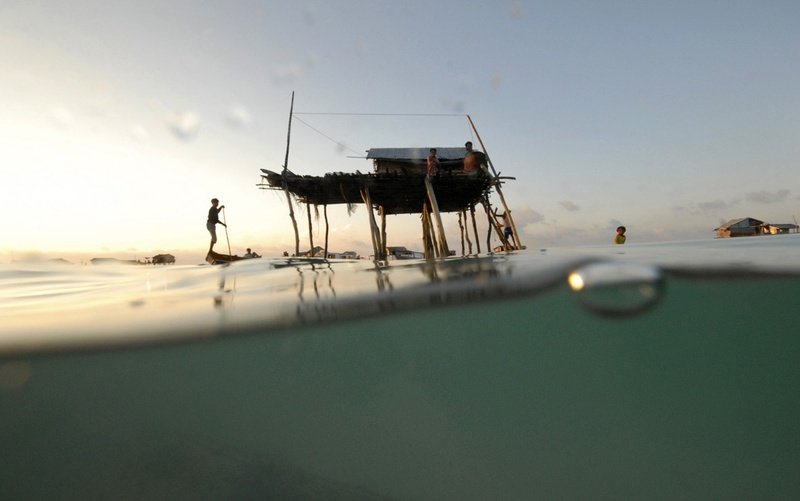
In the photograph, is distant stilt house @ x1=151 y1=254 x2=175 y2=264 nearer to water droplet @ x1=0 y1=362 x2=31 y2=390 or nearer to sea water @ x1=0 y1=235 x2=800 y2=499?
sea water @ x1=0 y1=235 x2=800 y2=499

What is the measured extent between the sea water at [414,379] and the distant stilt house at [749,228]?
32368mm

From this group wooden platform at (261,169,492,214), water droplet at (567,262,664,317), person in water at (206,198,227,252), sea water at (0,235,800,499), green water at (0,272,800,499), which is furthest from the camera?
wooden platform at (261,169,492,214)

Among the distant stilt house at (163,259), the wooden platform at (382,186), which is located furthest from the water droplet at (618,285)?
the distant stilt house at (163,259)

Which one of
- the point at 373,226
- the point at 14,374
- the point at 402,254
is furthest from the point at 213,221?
the point at 402,254

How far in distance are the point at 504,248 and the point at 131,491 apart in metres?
16.0

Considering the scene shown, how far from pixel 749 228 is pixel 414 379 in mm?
39706

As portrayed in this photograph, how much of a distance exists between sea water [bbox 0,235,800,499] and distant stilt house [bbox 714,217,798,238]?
1274 inches

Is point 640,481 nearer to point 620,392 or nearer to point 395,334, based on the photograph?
point 620,392

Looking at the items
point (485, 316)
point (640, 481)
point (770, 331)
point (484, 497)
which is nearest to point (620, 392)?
point (640, 481)

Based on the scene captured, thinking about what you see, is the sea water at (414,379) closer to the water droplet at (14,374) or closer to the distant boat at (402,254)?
the water droplet at (14,374)

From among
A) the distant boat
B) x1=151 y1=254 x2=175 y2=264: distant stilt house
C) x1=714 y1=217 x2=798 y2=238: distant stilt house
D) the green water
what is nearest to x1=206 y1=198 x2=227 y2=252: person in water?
x1=151 y1=254 x2=175 y2=264: distant stilt house

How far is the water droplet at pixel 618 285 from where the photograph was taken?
176 inches

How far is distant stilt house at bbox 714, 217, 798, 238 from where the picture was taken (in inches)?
1148

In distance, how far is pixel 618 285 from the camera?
4.50m
